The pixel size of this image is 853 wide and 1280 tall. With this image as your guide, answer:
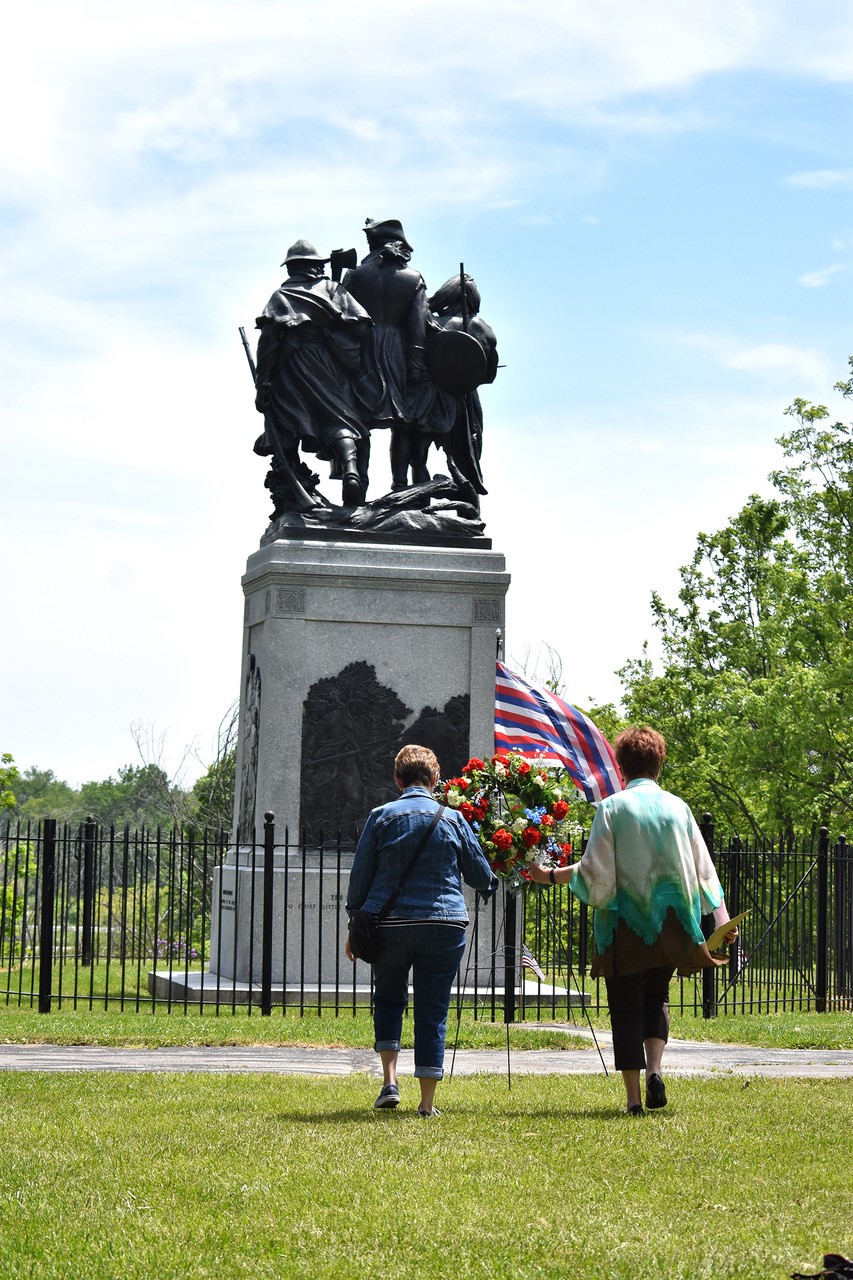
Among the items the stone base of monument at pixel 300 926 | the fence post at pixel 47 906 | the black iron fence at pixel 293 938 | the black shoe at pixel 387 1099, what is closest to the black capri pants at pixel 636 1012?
the black shoe at pixel 387 1099

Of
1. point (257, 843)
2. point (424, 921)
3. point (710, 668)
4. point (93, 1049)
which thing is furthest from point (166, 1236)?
point (710, 668)

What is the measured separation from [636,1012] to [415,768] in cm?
158

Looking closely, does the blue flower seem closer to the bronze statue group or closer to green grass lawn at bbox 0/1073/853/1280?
green grass lawn at bbox 0/1073/853/1280

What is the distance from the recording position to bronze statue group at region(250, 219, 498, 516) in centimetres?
1817

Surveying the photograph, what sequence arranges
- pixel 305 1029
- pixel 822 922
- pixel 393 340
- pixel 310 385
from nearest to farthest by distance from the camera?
pixel 305 1029 → pixel 822 922 → pixel 310 385 → pixel 393 340

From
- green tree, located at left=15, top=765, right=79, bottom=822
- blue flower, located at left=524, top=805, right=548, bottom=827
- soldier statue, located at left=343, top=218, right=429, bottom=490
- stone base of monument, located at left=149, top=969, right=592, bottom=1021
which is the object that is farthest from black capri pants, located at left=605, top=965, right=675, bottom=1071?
green tree, located at left=15, top=765, right=79, bottom=822

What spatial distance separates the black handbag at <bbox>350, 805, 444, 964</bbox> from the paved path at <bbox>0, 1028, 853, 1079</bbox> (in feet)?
7.87

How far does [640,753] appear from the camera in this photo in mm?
8406

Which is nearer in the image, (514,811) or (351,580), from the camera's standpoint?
(514,811)

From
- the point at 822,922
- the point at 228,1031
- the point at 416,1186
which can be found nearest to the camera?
the point at 416,1186

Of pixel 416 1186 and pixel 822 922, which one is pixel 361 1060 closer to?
pixel 416 1186

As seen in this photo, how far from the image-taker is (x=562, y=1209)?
5.88 metres

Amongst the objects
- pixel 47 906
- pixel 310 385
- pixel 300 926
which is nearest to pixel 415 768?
pixel 47 906

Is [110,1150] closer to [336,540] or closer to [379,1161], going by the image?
[379,1161]
